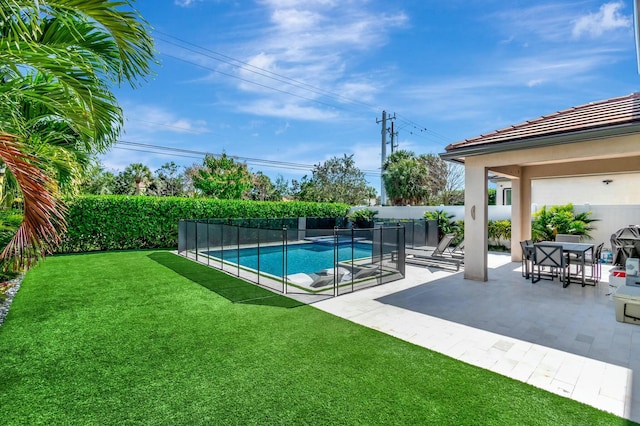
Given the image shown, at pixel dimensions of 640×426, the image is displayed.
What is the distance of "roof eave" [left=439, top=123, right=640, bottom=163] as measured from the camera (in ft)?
18.5

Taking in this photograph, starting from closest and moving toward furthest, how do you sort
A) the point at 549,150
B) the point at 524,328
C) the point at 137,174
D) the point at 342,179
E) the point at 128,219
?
1. the point at 524,328
2. the point at 549,150
3. the point at 128,219
4. the point at 137,174
5. the point at 342,179

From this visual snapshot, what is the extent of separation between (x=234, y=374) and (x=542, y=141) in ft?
23.5

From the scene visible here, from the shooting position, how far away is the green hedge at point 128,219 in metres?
13.0

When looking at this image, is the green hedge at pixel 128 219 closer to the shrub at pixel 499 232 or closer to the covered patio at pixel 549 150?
the covered patio at pixel 549 150

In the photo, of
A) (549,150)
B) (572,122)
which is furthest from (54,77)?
(572,122)

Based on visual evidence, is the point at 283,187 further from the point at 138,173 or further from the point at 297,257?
the point at 297,257

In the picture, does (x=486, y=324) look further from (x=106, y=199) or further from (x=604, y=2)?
(x=106, y=199)

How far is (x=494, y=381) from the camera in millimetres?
3463

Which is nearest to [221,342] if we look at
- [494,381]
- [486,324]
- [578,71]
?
[494,381]

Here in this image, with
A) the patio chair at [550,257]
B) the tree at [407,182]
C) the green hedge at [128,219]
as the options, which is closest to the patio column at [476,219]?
the patio chair at [550,257]

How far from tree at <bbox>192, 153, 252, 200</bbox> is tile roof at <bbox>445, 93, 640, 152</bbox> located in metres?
16.8

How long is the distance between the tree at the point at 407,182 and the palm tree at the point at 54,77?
24.3 meters

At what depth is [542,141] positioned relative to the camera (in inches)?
261

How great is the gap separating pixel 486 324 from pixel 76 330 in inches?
254
